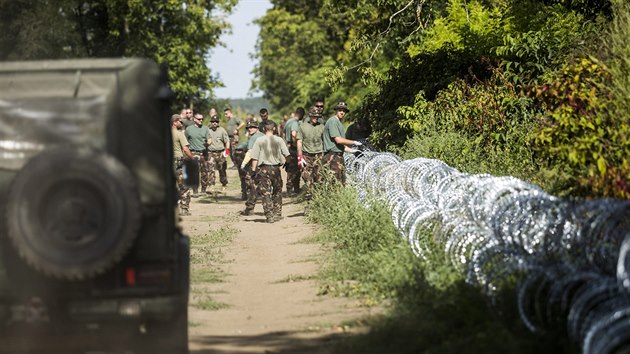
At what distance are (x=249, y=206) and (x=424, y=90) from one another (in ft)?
14.7

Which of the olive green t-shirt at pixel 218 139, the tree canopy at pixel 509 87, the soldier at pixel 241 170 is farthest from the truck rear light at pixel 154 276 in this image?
the olive green t-shirt at pixel 218 139

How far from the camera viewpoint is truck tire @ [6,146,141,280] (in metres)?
9.31

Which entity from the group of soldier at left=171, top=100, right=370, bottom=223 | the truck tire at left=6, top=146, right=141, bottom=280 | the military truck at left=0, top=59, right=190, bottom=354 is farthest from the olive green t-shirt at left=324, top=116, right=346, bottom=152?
the truck tire at left=6, top=146, right=141, bottom=280

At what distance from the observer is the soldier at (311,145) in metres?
29.2

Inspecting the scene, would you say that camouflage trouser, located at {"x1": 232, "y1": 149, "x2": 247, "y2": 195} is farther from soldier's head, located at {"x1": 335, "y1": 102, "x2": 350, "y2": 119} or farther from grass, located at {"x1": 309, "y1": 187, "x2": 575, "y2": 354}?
grass, located at {"x1": 309, "y1": 187, "x2": 575, "y2": 354}

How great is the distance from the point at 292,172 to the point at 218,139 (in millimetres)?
3991

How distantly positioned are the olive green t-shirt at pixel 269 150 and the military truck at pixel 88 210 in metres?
16.0

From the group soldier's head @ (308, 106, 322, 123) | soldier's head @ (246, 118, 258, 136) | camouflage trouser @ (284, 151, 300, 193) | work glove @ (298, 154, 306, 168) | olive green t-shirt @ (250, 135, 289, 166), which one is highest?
soldier's head @ (308, 106, 322, 123)

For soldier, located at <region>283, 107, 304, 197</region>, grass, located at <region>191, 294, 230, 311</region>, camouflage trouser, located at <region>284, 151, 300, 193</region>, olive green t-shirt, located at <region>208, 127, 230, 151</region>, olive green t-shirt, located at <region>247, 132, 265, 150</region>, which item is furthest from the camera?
olive green t-shirt, located at <region>208, 127, 230, 151</region>

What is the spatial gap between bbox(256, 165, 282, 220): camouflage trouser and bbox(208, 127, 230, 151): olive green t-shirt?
10123mm

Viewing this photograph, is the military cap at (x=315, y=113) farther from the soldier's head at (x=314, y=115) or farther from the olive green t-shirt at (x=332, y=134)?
the olive green t-shirt at (x=332, y=134)

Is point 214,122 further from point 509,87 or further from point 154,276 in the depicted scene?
point 154,276

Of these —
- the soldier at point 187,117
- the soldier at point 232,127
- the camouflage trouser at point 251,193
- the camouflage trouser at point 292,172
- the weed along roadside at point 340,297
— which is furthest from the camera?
the soldier at point 232,127

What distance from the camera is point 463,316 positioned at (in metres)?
11.6
